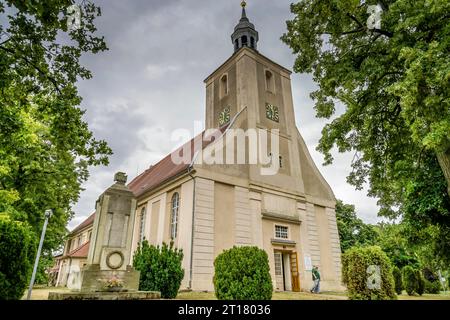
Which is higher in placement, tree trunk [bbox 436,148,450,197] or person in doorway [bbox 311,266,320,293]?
tree trunk [bbox 436,148,450,197]

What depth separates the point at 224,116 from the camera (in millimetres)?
22312

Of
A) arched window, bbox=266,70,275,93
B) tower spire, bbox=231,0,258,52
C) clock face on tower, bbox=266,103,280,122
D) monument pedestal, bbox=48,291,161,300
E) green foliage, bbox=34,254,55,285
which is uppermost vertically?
tower spire, bbox=231,0,258,52

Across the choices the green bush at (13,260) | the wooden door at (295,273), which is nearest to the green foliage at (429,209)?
the wooden door at (295,273)

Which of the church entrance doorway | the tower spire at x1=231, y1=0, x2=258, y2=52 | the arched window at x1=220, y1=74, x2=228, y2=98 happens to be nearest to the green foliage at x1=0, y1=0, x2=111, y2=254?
the church entrance doorway

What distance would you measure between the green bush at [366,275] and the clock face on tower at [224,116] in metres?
14.5

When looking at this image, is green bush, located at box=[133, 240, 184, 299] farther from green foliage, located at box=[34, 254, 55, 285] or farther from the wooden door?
green foliage, located at box=[34, 254, 55, 285]

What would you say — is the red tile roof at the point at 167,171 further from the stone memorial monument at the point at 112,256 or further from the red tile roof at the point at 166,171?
the stone memorial monument at the point at 112,256

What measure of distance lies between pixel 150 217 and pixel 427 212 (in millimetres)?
15762

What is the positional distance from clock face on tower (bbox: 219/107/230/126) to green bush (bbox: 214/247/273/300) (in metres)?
14.5

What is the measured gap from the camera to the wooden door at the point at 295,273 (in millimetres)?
17189

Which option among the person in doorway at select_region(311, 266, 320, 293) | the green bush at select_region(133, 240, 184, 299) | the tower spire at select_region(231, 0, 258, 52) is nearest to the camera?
the green bush at select_region(133, 240, 184, 299)

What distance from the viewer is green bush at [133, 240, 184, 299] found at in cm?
1046

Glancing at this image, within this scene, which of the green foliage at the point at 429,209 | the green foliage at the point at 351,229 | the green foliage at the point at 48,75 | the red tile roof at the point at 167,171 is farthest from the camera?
the green foliage at the point at 351,229
